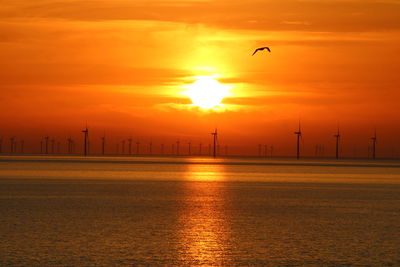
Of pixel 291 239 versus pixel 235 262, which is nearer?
pixel 235 262

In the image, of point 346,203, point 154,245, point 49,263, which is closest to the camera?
point 49,263

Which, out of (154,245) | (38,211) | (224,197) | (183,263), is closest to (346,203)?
(224,197)

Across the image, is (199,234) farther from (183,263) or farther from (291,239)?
(183,263)

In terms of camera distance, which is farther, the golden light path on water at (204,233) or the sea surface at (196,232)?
the golden light path on water at (204,233)

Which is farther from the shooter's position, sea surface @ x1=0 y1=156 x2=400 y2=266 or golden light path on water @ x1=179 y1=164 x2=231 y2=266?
golden light path on water @ x1=179 y1=164 x2=231 y2=266

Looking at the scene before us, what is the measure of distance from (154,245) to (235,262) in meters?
4.63

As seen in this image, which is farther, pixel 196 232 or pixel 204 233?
pixel 196 232

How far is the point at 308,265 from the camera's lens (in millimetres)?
23234

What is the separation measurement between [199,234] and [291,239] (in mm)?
3999

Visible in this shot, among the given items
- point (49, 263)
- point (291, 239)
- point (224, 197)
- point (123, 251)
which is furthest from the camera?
point (224, 197)

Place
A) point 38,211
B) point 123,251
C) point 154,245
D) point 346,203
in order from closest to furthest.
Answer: point 123,251, point 154,245, point 38,211, point 346,203

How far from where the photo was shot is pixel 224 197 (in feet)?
184

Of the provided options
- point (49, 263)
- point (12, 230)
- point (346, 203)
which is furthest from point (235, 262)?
point (346, 203)

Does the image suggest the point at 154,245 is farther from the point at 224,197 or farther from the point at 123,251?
the point at 224,197
